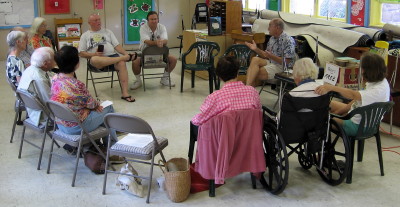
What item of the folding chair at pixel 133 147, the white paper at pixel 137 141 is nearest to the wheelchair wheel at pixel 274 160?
the folding chair at pixel 133 147

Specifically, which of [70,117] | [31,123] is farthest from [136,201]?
[31,123]

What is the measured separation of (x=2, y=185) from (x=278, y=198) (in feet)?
6.92

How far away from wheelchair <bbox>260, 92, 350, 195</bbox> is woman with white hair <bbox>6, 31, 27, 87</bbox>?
A: 265cm

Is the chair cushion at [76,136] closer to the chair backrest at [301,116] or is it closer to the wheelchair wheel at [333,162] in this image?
the chair backrest at [301,116]

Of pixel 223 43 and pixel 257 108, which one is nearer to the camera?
pixel 257 108

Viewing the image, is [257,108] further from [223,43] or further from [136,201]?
[223,43]

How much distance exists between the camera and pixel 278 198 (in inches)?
134

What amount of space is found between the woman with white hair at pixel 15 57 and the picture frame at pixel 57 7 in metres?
4.63

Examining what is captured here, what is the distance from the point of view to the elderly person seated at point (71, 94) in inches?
146

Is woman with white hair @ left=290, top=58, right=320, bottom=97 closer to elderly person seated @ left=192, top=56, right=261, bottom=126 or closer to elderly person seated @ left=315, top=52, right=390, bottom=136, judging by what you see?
elderly person seated @ left=315, top=52, right=390, bottom=136

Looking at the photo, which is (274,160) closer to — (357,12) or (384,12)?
(384,12)

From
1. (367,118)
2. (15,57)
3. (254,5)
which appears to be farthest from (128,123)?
(254,5)

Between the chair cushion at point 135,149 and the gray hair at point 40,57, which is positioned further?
the gray hair at point 40,57

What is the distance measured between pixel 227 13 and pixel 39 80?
145 inches
